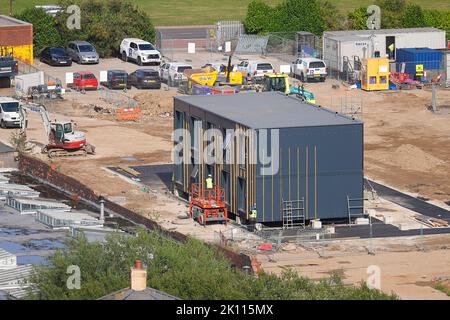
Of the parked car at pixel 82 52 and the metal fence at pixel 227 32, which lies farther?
the metal fence at pixel 227 32

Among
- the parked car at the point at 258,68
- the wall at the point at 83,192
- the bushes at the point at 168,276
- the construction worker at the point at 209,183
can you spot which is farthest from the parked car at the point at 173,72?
the bushes at the point at 168,276

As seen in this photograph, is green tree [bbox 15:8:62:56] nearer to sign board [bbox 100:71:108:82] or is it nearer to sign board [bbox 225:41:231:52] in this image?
sign board [bbox 100:71:108:82]

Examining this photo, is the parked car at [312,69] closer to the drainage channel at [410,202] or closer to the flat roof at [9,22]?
the flat roof at [9,22]

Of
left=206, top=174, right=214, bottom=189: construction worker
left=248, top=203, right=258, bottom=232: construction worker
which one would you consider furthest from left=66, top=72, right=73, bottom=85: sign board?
left=248, top=203, right=258, bottom=232: construction worker

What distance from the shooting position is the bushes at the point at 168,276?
44.0 metres

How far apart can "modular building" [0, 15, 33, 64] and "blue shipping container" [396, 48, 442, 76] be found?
73.7ft

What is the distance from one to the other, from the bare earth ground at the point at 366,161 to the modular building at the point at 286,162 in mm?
1955

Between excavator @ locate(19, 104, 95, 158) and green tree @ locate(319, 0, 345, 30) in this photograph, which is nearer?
excavator @ locate(19, 104, 95, 158)

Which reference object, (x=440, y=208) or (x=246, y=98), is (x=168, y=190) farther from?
(x=440, y=208)

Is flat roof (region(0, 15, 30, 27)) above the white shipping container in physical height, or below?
above

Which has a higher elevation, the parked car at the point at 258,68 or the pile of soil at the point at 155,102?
the parked car at the point at 258,68

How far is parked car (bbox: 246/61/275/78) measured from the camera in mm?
100750

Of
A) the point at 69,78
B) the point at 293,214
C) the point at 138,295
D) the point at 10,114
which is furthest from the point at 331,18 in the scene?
the point at 138,295

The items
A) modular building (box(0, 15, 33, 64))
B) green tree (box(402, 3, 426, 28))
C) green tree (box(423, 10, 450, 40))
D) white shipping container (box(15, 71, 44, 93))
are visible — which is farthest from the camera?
green tree (box(423, 10, 450, 40))
